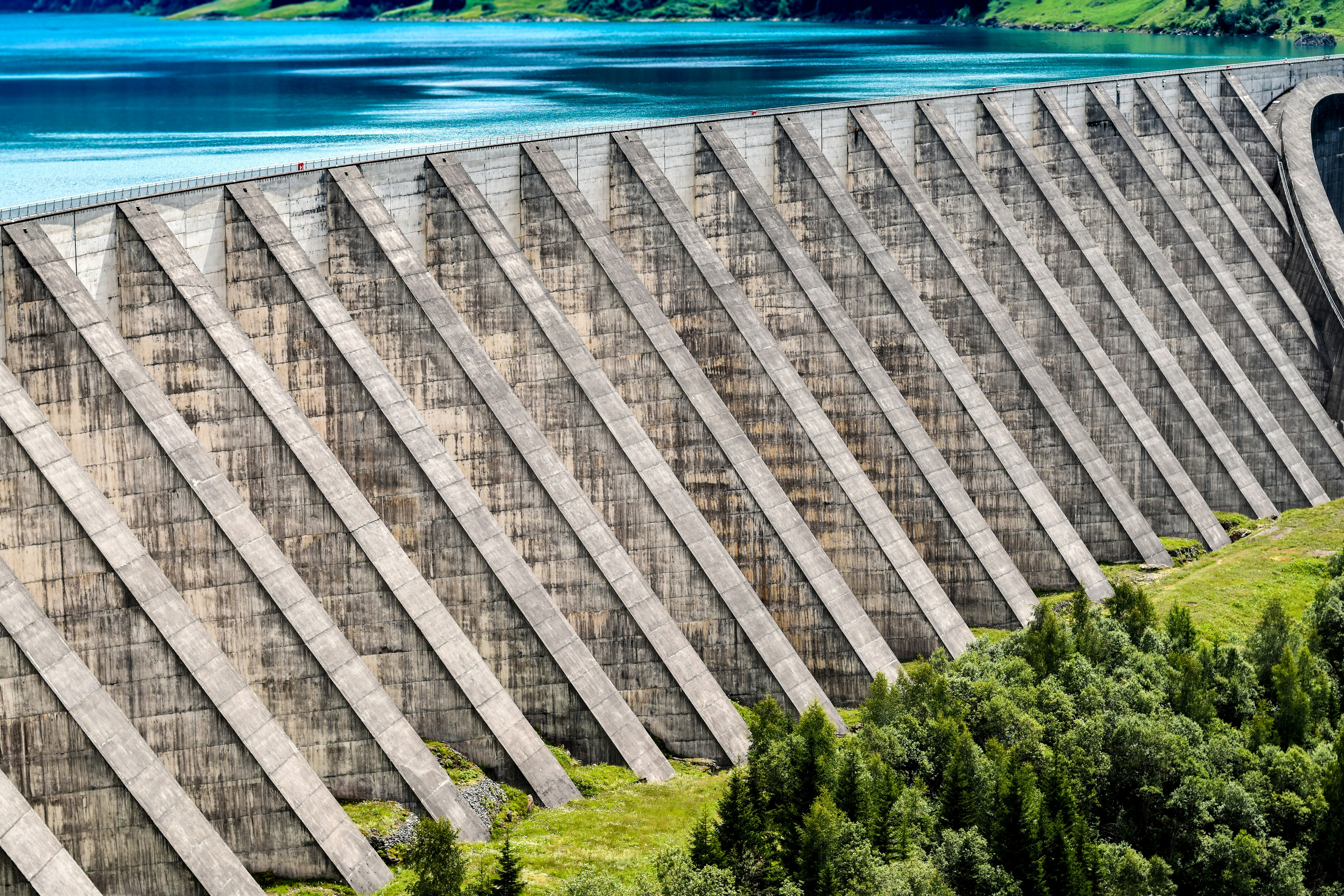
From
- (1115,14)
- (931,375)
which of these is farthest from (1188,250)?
(1115,14)

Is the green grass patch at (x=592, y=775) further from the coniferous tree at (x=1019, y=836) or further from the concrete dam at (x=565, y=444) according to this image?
the coniferous tree at (x=1019, y=836)

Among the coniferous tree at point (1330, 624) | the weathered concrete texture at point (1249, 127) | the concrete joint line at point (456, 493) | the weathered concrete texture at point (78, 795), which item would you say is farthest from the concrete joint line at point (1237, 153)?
the weathered concrete texture at point (78, 795)

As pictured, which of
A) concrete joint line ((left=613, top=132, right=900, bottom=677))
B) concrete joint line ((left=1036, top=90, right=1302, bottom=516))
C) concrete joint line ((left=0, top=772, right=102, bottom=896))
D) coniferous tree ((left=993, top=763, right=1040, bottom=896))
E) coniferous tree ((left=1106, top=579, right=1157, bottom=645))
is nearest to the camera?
concrete joint line ((left=0, top=772, right=102, bottom=896))

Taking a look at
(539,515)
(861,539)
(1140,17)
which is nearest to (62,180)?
(539,515)

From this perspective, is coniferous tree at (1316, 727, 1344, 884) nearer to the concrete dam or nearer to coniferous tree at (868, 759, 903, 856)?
coniferous tree at (868, 759, 903, 856)

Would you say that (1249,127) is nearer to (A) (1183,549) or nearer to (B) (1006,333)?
(B) (1006,333)

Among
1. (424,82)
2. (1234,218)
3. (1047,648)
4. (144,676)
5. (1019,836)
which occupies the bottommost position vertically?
(1019,836)

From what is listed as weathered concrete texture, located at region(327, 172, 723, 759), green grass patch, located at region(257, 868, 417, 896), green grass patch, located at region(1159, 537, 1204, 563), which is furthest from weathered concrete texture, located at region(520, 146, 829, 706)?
green grass patch, located at region(1159, 537, 1204, 563)
